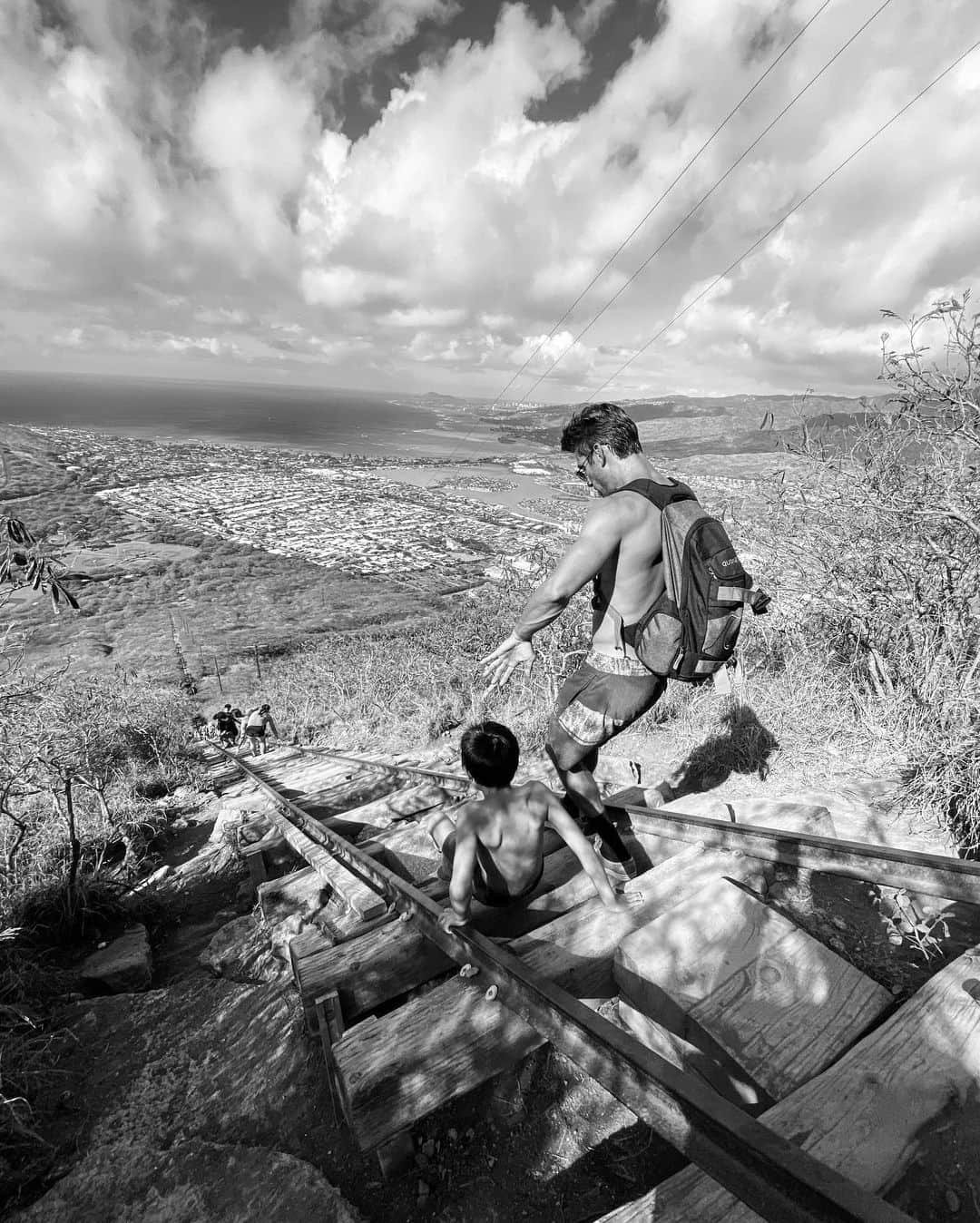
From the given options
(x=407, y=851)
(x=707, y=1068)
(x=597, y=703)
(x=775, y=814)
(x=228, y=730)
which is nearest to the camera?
(x=707, y=1068)

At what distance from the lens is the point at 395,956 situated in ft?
7.67

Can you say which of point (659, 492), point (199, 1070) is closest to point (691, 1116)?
point (659, 492)

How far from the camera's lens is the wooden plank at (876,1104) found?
1236mm

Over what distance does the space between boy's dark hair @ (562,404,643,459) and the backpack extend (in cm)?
20

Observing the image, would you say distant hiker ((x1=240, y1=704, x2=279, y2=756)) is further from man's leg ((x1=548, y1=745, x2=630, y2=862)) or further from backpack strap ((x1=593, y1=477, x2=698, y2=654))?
backpack strap ((x1=593, y1=477, x2=698, y2=654))

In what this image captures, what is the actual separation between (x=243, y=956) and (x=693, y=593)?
313 cm

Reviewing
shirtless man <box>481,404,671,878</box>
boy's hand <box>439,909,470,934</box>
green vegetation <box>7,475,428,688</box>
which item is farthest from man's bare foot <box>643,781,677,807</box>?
green vegetation <box>7,475,428,688</box>

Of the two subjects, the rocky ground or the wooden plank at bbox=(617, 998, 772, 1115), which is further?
the rocky ground

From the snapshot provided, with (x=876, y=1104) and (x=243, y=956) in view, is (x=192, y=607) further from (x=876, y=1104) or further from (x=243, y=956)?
(x=876, y=1104)

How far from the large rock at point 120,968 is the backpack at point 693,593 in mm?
3436

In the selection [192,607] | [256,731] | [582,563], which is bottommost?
[192,607]

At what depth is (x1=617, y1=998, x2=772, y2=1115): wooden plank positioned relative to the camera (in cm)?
157

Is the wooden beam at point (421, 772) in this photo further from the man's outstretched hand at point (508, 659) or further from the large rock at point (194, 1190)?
the large rock at point (194, 1190)

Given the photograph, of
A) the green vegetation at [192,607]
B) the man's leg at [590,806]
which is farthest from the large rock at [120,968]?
the green vegetation at [192,607]
